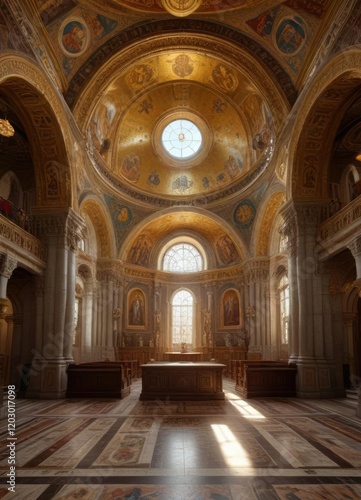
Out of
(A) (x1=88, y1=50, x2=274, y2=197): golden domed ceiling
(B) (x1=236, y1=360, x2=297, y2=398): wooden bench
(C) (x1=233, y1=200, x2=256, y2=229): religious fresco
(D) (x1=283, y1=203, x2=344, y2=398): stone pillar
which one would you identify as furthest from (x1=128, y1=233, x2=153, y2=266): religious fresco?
(B) (x1=236, y1=360, x2=297, y2=398): wooden bench

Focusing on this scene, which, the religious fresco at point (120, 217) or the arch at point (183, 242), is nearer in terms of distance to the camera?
the religious fresco at point (120, 217)

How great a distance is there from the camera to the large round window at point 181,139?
1211 inches

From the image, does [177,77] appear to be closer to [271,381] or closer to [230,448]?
[271,381]

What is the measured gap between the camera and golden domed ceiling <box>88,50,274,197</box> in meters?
25.1

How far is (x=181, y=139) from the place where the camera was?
30.8m

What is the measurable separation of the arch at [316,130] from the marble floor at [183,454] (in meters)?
9.26

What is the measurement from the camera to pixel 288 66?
1931 cm

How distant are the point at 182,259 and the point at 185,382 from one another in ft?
62.1

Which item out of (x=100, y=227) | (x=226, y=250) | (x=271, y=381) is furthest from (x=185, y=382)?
(x=226, y=250)

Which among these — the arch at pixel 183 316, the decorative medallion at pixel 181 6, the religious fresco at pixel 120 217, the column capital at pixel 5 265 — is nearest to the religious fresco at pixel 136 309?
the arch at pixel 183 316

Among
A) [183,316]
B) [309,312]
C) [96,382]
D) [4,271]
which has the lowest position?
[96,382]

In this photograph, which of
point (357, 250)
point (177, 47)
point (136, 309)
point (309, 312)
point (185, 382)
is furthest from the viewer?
point (136, 309)

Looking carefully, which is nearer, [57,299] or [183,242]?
[57,299]

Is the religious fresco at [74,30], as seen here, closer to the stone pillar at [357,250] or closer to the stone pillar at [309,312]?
the stone pillar at [309,312]
